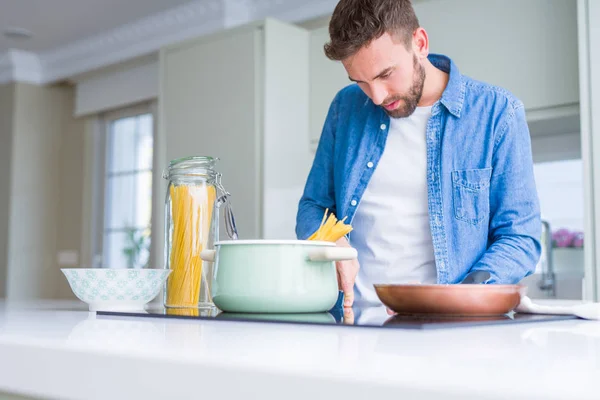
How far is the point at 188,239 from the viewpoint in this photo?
41.8 inches

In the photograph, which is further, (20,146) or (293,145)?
(20,146)

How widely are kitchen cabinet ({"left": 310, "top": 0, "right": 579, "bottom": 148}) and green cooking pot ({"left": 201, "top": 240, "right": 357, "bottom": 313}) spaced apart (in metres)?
2.17

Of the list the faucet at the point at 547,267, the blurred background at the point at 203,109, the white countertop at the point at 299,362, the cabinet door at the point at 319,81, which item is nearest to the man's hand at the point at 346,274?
the white countertop at the point at 299,362

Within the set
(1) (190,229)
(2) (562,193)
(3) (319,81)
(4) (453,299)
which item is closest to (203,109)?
(3) (319,81)

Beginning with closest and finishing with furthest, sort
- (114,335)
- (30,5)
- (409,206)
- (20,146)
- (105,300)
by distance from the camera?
(114,335) → (105,300) → (409,206) → (30,5) → (20,146)

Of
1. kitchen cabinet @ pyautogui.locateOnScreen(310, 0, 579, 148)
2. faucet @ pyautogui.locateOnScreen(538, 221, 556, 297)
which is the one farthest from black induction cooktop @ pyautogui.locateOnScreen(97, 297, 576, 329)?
faucet @ pyautogui.locateOnScreen(538, 221, 556, 297)

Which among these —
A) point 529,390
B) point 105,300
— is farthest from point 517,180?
point 529,390

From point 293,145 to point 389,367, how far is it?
3.21m

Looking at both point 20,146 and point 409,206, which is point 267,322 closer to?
point 409,206

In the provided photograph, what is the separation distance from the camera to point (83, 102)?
529cm

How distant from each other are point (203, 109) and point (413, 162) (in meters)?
2.31

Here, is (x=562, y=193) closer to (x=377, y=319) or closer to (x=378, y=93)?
(x=378, y=93)

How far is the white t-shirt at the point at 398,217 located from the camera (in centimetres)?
157

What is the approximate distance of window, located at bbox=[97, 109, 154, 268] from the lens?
5031 mm
